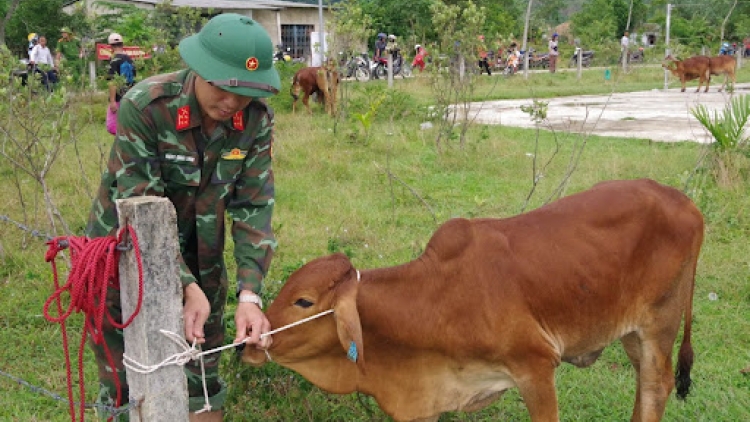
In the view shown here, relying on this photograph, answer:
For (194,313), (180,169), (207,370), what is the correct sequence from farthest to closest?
1. (207,370)
2. (180,169)
3. (194,313)

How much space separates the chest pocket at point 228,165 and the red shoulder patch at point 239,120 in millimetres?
88

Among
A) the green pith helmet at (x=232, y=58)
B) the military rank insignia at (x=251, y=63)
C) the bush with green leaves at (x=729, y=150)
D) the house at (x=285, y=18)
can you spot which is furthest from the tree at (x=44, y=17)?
the military rank insignia at (x=251, y=63)

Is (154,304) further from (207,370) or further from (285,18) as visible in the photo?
(285,18)

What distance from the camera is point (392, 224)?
22.8 ft

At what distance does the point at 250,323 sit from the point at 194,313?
299mm

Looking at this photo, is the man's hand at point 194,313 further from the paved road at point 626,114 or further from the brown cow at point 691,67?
the brown cow at point 691,67

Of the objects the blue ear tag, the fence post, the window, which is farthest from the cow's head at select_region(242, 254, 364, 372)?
the window

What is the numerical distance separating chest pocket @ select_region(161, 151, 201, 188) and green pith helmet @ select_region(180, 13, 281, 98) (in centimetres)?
36

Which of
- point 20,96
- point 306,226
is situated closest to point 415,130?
point 306,226

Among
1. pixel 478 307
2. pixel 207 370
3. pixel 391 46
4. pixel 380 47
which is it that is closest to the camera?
pixel 478 307

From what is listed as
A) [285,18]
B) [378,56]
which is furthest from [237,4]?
[378,56]

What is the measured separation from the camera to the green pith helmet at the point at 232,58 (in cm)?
268

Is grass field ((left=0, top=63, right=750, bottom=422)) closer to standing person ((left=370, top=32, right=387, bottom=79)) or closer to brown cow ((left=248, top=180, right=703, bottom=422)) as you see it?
brown cow ((left=248, top=180, right=703, bottom=422))

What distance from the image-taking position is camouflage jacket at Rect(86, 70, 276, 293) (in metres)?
2.86
